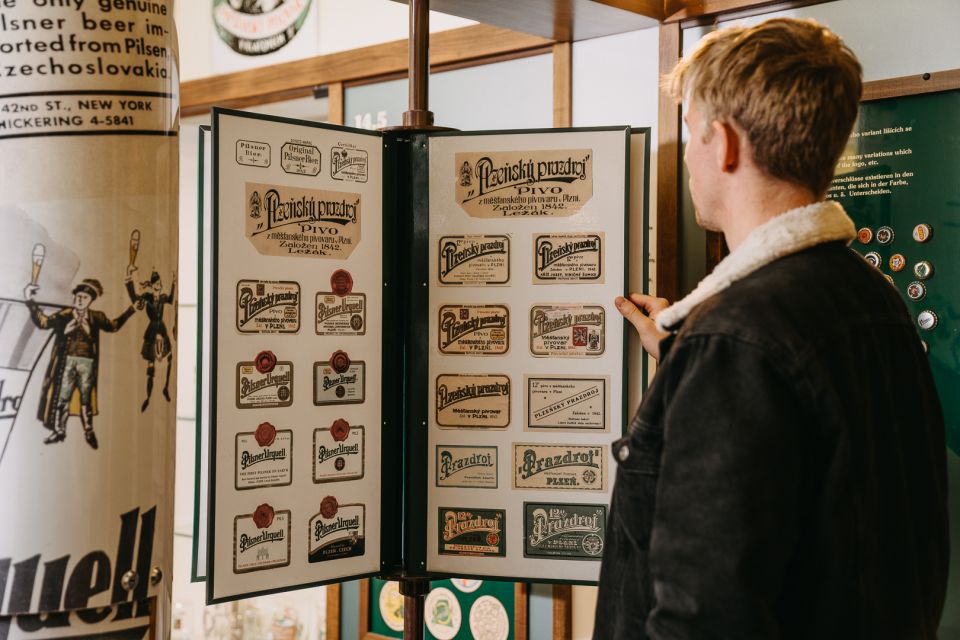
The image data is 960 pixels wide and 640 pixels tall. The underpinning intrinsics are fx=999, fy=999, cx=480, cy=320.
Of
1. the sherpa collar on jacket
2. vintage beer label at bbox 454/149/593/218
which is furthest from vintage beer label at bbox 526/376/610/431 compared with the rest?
the sherpa collar on jacket

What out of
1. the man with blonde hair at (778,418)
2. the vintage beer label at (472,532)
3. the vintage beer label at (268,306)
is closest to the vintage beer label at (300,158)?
the vintage beer label at (268,306)

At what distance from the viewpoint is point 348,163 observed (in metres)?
2.51

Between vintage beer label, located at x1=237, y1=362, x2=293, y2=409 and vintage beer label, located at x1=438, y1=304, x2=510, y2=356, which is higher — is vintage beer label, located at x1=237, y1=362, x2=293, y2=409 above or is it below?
below

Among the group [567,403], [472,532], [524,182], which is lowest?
[472,532]

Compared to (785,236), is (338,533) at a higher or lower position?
lower

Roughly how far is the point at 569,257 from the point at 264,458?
90cm

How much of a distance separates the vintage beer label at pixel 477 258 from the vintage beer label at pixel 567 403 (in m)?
0.28

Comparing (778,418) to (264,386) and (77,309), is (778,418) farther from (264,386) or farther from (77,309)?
(264,386)

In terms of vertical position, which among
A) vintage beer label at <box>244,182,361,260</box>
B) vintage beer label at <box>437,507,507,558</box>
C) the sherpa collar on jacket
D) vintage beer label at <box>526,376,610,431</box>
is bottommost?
vintage beer label at <box>437,507,507,558</box>

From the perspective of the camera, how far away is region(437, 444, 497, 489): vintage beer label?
2.57 metres

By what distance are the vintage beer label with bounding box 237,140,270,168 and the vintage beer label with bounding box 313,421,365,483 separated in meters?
0.67

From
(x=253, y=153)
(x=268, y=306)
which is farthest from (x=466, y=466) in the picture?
(x=253, y=153)

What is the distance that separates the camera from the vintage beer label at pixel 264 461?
2.37m

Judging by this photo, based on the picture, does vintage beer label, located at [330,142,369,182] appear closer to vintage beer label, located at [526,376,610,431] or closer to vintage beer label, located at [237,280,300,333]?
vintage beer label, located at [237,280,300,333]
